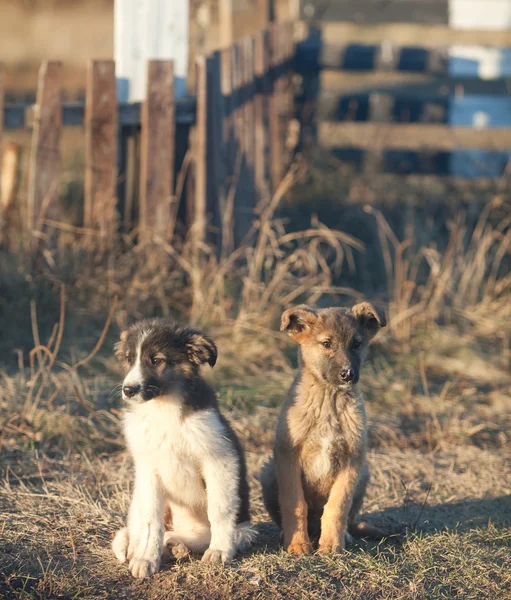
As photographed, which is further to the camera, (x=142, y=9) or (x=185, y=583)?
(x=142, y=9)

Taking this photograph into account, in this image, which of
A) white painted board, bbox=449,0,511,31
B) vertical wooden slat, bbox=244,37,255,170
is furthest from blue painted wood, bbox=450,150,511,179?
vertical wooden slat, bbox=244,37,255,170

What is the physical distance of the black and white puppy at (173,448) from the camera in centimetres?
471

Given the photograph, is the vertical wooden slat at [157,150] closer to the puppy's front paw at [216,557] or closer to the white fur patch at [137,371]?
the white fur patch at [137,371]

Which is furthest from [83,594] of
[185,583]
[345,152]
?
[345,152]

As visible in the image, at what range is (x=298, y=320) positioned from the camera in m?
5.29

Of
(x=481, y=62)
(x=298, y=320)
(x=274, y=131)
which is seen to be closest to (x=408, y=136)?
(x=481, y=62)

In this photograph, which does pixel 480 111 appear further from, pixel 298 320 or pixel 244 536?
pixel 244 536

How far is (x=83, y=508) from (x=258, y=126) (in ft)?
16.7

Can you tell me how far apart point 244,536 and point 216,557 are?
9.4 inches

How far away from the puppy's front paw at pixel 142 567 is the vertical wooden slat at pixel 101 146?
166 inches

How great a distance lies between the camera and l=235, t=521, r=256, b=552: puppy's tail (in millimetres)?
4840

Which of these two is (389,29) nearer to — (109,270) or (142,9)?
(142,9)

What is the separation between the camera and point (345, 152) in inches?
442

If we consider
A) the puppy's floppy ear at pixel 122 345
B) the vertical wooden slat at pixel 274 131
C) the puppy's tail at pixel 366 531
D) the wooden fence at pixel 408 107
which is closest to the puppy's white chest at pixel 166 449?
the puppy's floppy ear at pixel 122 345
